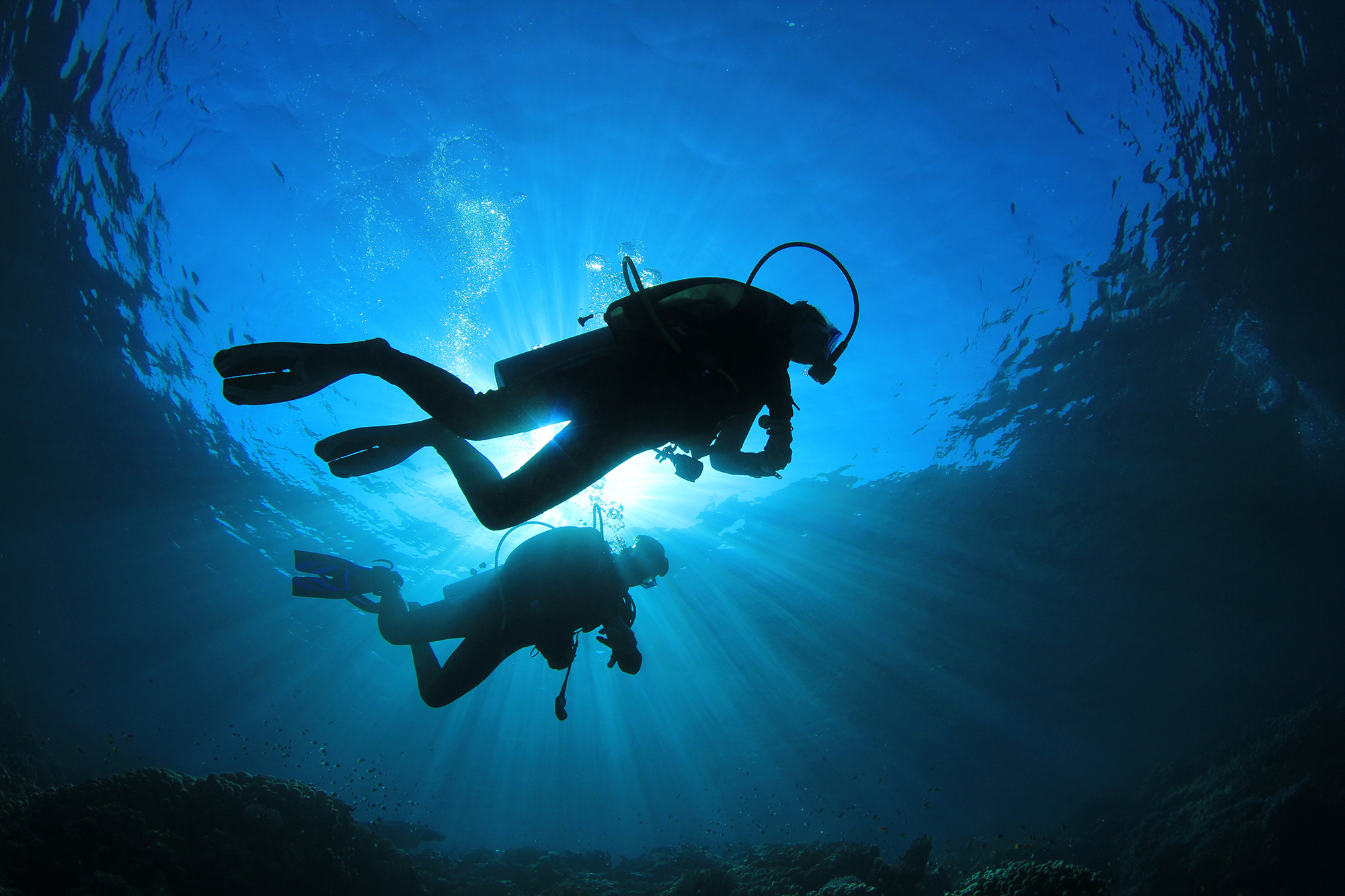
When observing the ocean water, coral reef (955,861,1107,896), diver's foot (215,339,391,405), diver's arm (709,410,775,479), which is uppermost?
the ocean water

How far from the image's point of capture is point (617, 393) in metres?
2.52

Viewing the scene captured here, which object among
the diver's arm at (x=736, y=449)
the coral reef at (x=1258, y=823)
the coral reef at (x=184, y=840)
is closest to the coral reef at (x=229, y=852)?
the coral reef at (x=184, y=840)

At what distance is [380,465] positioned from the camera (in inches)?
113

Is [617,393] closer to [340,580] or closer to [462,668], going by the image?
[462,668]

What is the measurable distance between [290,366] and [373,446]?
578mm

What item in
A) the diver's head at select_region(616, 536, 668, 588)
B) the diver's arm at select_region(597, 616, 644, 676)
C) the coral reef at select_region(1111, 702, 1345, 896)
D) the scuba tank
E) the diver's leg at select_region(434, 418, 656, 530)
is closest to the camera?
the diver's leg at select_region(434, 418, 656, 530)

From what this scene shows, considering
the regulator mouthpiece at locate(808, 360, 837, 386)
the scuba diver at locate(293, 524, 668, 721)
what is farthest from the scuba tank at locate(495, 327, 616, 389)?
the scuba diver at locate(293, 524, 668, 721)

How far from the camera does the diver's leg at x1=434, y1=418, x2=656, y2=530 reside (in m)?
2.39

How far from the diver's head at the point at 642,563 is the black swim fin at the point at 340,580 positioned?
2.29 m

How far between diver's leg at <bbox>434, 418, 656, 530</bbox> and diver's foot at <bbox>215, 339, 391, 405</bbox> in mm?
909

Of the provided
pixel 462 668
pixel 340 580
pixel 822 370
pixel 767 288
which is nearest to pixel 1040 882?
pixel 822 370

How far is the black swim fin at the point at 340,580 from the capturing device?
4.93m

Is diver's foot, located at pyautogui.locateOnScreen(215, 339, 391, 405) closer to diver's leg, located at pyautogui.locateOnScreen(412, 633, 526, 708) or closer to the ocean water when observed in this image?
diver's leg, located at pyautogui.locateOnScreen(412, 633, 526, 708)

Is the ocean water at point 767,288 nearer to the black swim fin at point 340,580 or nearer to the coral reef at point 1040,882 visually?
the black swim fin at point 340,580
